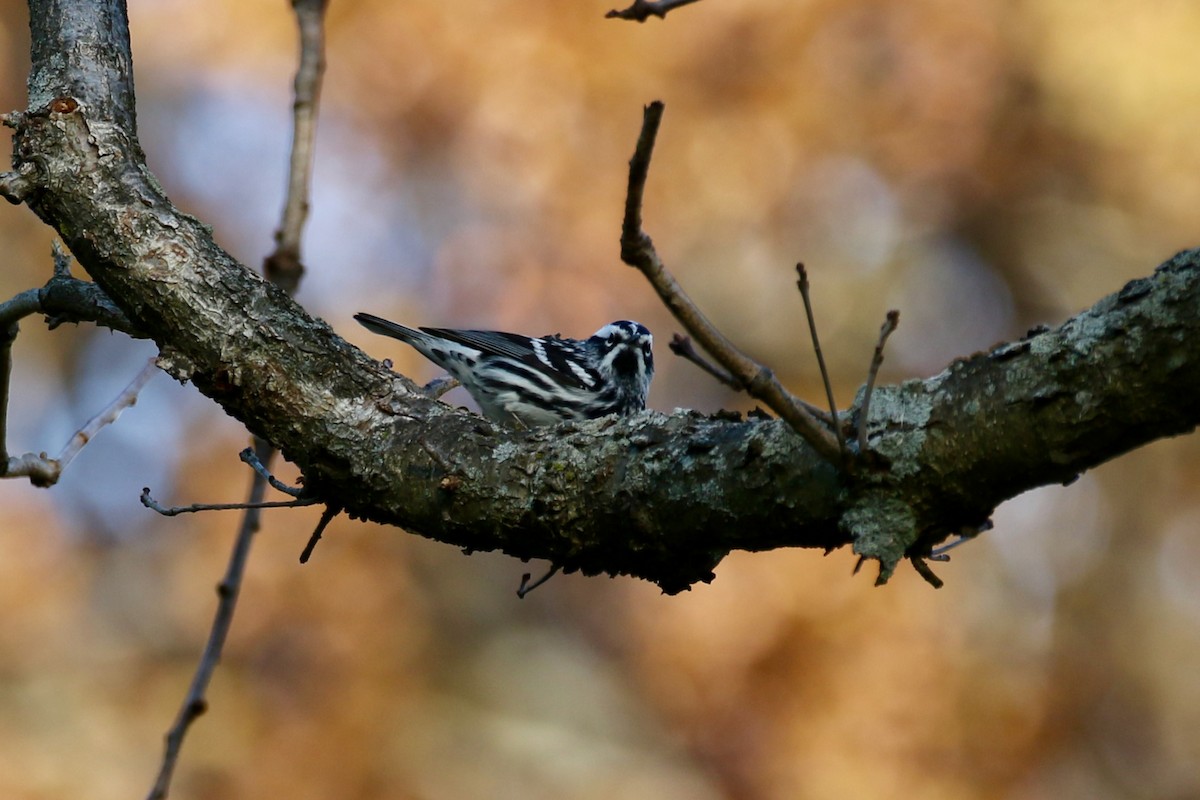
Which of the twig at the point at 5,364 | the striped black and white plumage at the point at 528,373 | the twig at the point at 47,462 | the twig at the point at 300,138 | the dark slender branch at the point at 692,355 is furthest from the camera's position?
the striped black and white plumage at the point at 528,373

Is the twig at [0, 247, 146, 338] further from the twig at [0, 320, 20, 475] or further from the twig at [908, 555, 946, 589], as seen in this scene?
the twig at [908, 555, 946, 589]

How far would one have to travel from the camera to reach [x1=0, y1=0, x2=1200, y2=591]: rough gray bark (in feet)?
6.73

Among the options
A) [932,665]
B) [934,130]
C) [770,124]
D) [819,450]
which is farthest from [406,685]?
[819,450]

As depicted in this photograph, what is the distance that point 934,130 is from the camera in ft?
26.7

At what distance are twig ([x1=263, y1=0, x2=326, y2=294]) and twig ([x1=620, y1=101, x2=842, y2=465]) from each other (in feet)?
7.03

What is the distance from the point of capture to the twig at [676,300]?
1810 mm

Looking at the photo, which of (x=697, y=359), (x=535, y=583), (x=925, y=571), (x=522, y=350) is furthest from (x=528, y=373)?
(x=697, y=359)

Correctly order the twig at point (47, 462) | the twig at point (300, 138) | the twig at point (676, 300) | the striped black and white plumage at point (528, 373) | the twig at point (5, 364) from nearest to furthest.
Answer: the twig at point (676, 300), the twig at point (47, 462), the twig at point (5, 364), the twig at point (300, 138), the striped black and white plumage at point (528, 373)

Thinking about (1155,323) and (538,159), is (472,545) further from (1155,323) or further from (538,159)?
(538,159)

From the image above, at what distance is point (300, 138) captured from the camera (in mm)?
3779

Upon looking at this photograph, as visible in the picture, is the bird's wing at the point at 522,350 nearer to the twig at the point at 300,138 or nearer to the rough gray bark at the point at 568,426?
the twig at the point at 300,138

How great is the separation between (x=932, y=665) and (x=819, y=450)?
19.3 ft

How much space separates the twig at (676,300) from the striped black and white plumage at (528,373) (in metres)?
2.42

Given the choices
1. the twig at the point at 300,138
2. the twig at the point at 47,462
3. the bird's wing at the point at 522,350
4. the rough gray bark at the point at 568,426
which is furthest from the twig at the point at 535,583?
the bird's wing at the point at 522,350
